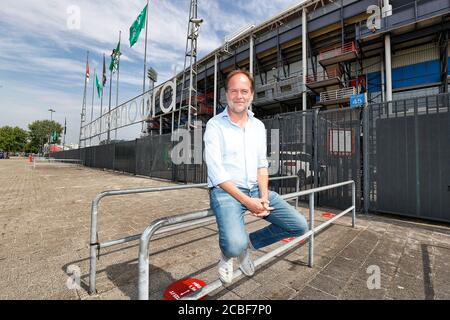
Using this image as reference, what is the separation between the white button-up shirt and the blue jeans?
0.40 ft

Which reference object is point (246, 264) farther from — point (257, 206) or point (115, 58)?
point (115, 58)

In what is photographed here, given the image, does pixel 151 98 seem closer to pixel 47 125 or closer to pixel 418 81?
pixel 418 81

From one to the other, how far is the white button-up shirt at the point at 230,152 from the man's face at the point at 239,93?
102 mm

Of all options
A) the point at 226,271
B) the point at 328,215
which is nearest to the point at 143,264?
the point at 226,271

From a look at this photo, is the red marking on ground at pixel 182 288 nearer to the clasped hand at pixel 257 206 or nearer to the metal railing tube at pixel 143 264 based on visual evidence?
the metal railing tube at pixel 143 264

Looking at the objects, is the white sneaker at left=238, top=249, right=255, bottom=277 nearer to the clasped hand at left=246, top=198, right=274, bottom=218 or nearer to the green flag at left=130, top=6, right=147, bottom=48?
the clasped hand at left=246, top=198, right=274, bottom=218

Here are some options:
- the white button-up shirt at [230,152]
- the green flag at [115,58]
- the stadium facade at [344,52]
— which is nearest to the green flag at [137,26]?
the green flag at [115,58]

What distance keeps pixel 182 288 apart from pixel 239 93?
195cm

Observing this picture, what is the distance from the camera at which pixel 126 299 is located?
210 centimetres

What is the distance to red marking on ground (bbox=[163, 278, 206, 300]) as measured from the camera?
2.12m

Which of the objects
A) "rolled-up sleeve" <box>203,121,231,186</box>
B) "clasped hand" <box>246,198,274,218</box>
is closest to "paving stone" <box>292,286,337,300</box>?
"clasped hand" <box>246,198,274,218</box>

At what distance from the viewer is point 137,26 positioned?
17516mm

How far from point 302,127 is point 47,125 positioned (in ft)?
346

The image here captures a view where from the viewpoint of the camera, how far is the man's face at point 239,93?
188 centimetres
